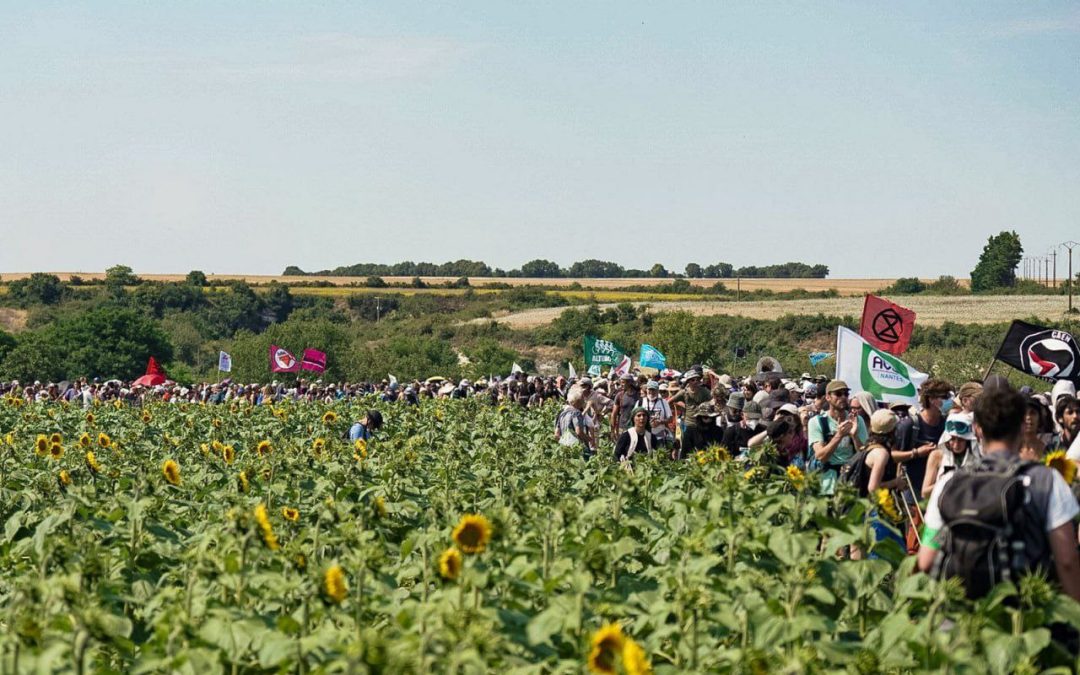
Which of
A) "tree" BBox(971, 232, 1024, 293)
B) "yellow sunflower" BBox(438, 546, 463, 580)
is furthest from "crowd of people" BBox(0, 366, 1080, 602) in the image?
"tree" BBox(971, 232, 1024, 293)

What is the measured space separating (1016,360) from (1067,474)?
8492mm

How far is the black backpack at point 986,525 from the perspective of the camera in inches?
200

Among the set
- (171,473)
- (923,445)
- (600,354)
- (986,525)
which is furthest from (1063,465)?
(600,354)

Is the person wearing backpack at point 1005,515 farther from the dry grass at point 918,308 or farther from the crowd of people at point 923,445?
the dry grass at point 918,308

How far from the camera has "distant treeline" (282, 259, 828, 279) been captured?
169m

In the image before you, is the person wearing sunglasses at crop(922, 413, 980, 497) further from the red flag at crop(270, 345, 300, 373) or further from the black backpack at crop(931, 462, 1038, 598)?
the red flag at crop(270, 345, 300, 373)

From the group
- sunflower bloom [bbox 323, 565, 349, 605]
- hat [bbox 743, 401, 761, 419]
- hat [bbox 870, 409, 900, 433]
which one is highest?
hat [bbox 870, 409, 900, 433]

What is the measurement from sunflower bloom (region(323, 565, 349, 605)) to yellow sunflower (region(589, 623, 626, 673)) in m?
1.24

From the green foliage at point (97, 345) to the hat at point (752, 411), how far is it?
6537 cm

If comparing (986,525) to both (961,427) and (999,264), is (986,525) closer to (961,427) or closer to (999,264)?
(961,427)

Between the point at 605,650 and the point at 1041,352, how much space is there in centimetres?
1084

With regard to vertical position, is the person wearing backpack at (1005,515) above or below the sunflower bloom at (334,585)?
above

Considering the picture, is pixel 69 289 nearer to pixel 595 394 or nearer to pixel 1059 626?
pixel 595 394

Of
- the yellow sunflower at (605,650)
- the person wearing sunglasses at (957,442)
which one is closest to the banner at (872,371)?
the person wearing sunglasses at (957,442)
